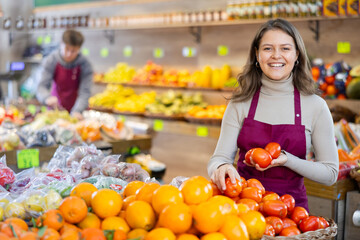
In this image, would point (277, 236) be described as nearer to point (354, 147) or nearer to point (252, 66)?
point (252, 66)

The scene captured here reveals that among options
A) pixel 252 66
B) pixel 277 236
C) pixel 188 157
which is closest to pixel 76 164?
pixel 252 66

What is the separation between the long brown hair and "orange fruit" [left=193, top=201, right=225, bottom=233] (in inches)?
42.7

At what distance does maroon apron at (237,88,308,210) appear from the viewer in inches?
96.8

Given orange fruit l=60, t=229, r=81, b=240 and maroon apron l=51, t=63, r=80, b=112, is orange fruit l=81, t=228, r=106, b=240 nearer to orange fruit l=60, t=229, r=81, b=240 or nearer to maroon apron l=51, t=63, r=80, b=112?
orange fruit l=60, t=229, r=81, b=240

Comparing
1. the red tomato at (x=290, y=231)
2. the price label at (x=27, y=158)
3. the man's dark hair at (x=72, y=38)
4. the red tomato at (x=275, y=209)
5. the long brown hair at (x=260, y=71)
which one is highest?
the man's dark hair at (x=72, y=38)

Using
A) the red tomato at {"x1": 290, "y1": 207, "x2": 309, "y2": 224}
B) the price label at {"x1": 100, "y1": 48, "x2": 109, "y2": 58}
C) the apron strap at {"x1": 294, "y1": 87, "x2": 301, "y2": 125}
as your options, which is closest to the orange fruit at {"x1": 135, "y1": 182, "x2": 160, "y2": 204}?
the red tomato at {"x1": 290, "y1": 207, "x2": 309, "y2": 224}

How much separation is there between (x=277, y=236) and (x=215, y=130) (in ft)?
13.0

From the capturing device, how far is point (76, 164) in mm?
2740

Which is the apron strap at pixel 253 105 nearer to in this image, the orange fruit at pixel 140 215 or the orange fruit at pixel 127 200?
the orange fruit at pixel 127 200

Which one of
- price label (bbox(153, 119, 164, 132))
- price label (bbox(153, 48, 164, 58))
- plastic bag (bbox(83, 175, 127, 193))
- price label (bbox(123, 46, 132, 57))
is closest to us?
plastic bag (bbox(83, 175, 127, 193))

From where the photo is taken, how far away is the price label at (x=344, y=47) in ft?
17.3

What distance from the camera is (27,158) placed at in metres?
3.64

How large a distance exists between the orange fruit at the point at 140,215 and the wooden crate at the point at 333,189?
194cm

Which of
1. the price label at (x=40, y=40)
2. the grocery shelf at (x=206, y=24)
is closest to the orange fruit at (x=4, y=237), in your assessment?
the grocery shelf at (x=206, y=24)
